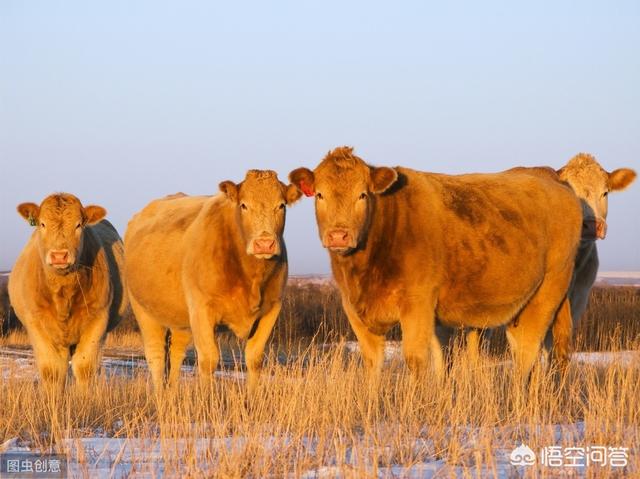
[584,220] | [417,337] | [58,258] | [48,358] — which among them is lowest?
[48,358]

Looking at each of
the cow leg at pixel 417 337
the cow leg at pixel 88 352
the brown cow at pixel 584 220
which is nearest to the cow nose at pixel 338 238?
the cow leg at pixel 417 337

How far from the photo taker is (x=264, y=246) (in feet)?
32.4

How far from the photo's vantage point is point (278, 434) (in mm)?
6621

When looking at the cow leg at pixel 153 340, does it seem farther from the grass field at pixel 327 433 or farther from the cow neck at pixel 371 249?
the cow neck at pixel 371 249

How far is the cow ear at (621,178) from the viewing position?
12.1 metres

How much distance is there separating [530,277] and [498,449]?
12.4ft

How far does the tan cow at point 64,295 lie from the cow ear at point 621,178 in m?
6.25

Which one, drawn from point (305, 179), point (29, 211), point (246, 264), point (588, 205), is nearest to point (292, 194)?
point (246, 264)

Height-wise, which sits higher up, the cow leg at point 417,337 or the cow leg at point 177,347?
the cow leg at point 417,337

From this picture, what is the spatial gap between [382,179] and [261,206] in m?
1.77

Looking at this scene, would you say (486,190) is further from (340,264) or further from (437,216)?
(340,264)

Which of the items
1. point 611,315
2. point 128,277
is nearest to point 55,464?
point 128,277

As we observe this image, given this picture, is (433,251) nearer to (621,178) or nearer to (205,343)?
(205,343)

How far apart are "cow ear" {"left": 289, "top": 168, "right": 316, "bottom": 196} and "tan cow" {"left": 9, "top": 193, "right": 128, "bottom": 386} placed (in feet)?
9.88
